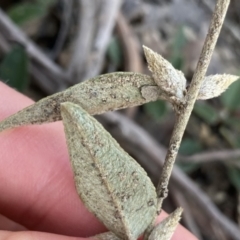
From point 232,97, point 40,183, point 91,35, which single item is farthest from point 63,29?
point 40,183

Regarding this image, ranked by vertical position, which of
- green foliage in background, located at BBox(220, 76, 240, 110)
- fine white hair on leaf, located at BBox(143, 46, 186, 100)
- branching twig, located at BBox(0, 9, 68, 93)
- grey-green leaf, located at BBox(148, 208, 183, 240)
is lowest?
grey-green leaf, located at BBox(148, 208, 183, 240)

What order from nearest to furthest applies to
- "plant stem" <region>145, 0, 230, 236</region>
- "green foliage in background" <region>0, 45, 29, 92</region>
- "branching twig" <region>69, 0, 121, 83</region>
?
"plant stem" <region>145, 0, 230, 236</region>, "green foliage in background" <region>0, 45, 29, 92</region>, "branching twig" <region>69, 0, 121, 83</region>

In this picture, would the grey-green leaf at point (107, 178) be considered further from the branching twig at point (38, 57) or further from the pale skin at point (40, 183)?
the branching twig at point (38, 57)

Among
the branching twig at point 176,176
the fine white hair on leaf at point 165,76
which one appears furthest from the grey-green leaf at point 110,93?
the branching twig at point 176,176

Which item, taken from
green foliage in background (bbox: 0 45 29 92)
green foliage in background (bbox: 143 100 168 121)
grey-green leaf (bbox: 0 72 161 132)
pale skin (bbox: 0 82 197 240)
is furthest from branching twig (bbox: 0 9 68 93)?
grey-green leaf (bbox: 0 72 161 132)

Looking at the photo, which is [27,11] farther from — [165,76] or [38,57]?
[165,76]

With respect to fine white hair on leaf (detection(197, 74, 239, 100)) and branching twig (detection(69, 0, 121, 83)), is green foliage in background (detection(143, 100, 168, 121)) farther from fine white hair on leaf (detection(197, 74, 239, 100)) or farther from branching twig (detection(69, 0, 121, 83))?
fine white hair on leaf (detection(197, 74, 239, 100))

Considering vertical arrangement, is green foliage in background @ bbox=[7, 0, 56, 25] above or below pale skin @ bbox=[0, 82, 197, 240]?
above
